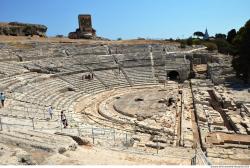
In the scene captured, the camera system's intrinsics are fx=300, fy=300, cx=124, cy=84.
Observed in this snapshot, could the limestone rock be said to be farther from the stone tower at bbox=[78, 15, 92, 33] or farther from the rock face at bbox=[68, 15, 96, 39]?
the stone tower at bbox=[78, 15, 92, 33]

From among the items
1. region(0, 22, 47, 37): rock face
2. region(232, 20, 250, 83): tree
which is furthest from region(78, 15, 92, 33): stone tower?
region(232, 20, 250, 83): tree

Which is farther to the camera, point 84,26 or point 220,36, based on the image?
point 220,36

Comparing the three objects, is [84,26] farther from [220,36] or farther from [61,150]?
[61,150]

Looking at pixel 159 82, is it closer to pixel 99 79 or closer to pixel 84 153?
pixel 99 79

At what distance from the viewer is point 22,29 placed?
175 ft

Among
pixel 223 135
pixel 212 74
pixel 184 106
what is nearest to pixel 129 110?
pixel 184 106

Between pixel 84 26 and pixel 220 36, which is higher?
pixel 84 26

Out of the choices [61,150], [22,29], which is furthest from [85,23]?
[61,150]

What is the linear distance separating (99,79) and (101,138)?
691 inches

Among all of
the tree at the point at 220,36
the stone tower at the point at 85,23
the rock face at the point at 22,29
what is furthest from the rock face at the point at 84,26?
the tree at the point at 220,36

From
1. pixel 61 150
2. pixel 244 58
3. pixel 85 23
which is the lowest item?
pixel 61 150

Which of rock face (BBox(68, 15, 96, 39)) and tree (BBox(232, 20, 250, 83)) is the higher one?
rock face (BBox(68, 15, 96, 39))

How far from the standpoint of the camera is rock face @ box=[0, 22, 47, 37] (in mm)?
50719

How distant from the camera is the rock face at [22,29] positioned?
50.7 metres
